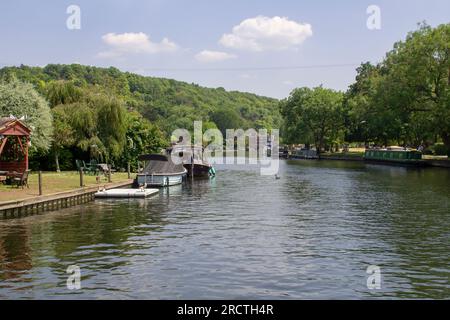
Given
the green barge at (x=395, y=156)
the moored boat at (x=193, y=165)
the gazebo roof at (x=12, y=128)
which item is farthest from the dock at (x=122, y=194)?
the green barge at (x=395, y=156)

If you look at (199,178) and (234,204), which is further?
(199,178)

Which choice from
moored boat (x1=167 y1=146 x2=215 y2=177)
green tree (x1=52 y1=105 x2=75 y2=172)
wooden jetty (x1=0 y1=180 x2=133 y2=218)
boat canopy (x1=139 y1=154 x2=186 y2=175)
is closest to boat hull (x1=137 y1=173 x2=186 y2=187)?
boat canopy (x1=139 y1=154 x2=186 y2=175)

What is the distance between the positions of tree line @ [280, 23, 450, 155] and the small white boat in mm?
44836

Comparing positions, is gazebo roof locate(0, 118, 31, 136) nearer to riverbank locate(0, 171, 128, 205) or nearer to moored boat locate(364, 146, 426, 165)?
riverbank locate(0, 171, 128, 205)

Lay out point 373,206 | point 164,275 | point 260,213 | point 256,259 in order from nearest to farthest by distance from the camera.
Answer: point 164,275 < point 256,259 < point 260,213 < point 373,206

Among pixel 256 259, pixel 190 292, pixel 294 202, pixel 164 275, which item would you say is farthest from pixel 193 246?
pixel 294 202

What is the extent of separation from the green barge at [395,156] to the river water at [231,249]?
53.1 meters

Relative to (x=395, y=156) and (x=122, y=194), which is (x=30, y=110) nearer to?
(x=122, y=194)

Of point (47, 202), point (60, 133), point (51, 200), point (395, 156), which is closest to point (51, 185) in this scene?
point (51, 200)

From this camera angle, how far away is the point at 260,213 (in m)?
32.9

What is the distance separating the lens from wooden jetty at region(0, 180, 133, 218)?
2962cm

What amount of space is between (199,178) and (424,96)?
149 feet

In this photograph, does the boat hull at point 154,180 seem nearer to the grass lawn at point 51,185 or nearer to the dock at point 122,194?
the grass lawn at point 51,185
